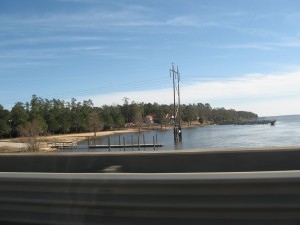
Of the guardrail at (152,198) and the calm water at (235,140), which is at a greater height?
the guardrail at (152,198)

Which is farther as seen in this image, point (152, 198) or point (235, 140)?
point (235, 140)

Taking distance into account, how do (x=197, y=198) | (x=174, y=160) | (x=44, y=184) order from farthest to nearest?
(x=174, y=160), (x=44, y=184), (x=197, y=198)

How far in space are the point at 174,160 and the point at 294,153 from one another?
1875 millimetres

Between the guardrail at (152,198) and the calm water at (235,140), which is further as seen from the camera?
the calm water at (235,140)

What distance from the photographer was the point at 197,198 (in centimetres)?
447

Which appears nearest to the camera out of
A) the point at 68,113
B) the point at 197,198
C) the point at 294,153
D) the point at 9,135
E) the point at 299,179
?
the point at 299,179

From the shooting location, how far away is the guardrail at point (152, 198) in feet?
14.0

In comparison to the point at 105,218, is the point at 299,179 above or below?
above

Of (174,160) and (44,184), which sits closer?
(44,184)

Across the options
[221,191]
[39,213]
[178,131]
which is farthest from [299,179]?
[178,131]

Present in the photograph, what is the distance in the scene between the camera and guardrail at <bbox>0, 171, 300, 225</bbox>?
4.26 metres

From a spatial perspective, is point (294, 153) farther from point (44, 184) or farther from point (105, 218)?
point (44, 184)

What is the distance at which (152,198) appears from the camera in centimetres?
466

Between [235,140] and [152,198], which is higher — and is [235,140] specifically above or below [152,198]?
below
